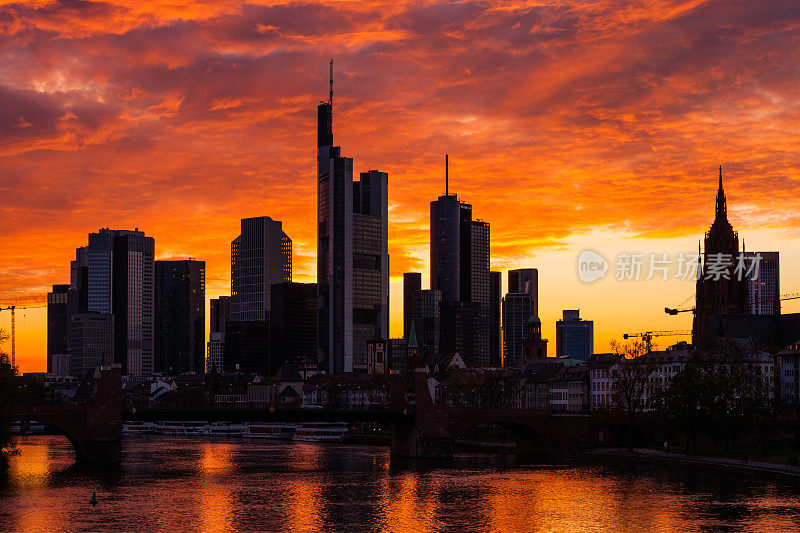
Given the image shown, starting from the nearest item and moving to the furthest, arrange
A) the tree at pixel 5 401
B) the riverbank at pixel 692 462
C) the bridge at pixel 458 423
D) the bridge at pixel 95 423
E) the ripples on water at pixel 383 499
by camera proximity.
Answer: the ripples on water at pixel 383 499 → the riverbank at pixel 692 462 → the tree at pixel 5 401 → the bridge at pixel 95 423 → the bridge at pixel 458 423

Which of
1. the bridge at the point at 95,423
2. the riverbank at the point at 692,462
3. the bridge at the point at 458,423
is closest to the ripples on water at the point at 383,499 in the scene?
the riverbank at the point at 692,462

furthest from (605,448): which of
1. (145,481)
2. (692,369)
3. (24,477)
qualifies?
(24,477)

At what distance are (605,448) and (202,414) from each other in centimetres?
5825

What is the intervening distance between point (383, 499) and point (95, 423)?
58.4 metres

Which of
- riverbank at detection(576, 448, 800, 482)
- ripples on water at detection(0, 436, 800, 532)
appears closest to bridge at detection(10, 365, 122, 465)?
ripples on water at detection(0, 436, 800, 532)

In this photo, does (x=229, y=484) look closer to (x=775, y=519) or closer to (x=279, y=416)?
(x=279, y=416)

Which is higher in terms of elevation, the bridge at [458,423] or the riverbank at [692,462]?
the bridge at [458,423]

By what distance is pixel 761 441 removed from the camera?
155875mm

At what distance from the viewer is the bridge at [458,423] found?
541 feet

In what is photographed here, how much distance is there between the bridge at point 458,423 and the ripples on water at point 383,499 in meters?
14.9

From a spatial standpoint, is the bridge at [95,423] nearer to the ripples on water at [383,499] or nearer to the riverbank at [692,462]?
the ripples on water at [383,499]

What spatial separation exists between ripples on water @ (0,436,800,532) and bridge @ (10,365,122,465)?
15.5 feet

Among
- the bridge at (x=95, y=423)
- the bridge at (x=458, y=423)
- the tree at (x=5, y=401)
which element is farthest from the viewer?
the bridge at (x=458, y=423)

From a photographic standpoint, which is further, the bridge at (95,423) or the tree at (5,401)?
the bridge at (95,423)
